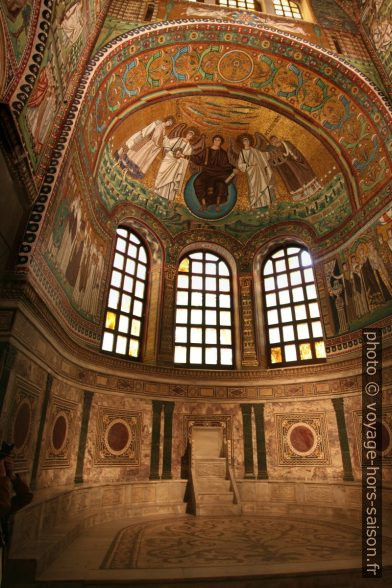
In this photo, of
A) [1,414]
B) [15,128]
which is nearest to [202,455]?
[1,414]

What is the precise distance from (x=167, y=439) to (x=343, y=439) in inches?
175

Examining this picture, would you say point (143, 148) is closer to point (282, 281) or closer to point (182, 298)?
point (182, 298)

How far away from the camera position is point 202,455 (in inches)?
374

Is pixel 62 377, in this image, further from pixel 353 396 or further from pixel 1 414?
pixel 353 396

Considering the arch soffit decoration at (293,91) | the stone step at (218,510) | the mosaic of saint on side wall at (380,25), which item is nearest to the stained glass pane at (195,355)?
the stone step at (218,510)

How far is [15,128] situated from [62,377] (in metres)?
4.65

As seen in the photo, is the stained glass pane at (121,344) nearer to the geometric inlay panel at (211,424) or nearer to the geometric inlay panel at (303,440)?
the geometric inlay panel at (211,424)

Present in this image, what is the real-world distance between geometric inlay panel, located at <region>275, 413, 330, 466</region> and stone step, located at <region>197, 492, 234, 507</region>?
1.86 metres

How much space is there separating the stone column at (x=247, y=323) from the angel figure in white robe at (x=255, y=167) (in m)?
2.81

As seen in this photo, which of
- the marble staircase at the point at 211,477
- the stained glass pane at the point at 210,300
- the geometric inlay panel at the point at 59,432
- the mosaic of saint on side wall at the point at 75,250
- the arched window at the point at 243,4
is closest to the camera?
the geometric inlay panel at the point at 59,432

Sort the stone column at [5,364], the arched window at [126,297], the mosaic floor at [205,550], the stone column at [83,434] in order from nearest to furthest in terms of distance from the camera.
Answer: the mosaic floor at [205,550]
the stone column at [5,364]
the stone column at [83,434]
the arched window at [126,297]

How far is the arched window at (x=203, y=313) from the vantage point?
11.0m

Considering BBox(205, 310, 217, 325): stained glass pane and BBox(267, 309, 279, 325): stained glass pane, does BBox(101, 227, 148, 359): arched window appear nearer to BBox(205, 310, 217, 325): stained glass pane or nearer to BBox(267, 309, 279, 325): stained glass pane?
BBox(205, 310, 217, 325): stained glass pane

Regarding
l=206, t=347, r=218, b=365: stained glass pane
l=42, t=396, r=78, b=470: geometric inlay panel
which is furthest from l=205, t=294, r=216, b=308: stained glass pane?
l=42, t=396, r=78, b=470: geometric inlay panel
